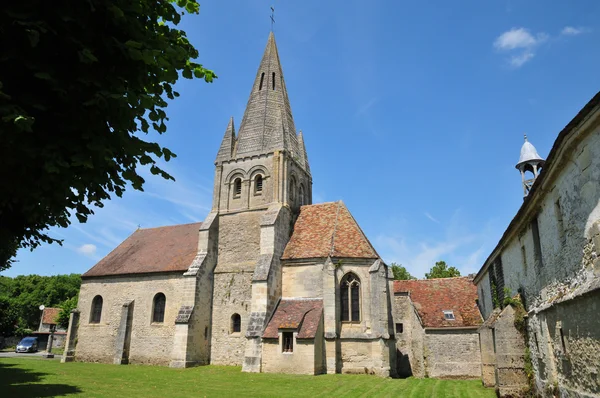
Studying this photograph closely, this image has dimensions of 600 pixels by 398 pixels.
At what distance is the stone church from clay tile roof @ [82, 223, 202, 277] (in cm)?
12

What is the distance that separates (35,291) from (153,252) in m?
56.3

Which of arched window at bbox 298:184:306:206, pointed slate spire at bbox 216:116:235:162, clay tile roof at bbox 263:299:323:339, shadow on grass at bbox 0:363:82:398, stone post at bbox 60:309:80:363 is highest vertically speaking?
pointed slate spire at bbox 216:116:235:162

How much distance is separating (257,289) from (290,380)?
229 inches

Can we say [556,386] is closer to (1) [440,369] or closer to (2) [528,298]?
(2) [528,298]

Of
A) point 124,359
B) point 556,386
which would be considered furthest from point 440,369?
point 124,359

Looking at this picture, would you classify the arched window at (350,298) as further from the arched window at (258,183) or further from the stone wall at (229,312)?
the arched window at (258,183)

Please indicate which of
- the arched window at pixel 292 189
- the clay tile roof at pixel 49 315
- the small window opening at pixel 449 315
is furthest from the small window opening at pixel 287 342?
the clay tile roof at pixel 49 315

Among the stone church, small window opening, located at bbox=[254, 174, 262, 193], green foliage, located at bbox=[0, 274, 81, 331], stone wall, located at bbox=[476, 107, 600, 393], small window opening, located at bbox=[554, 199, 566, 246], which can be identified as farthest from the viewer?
green foliage, located at bbox=[0, 274, 81, 331]

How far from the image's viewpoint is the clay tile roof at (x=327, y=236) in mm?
23469

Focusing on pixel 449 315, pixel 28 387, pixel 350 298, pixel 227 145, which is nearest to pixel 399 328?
pixel 449 315

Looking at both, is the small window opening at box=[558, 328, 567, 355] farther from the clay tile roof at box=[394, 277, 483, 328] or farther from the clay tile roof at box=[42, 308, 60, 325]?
the clay tile roof at box=[42, 308, 60, 325]

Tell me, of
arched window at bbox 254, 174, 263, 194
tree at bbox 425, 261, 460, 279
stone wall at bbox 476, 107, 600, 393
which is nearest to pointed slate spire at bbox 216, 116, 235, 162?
arched window at bbox 254, 174, 263, 194

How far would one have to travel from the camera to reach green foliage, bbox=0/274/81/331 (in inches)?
2744

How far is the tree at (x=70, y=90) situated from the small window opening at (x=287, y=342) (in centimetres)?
1695
